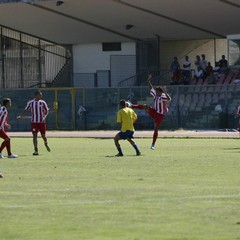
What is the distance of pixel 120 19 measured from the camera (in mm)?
55938

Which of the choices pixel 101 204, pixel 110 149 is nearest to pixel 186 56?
pixel 110 149

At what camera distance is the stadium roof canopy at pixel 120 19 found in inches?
2057

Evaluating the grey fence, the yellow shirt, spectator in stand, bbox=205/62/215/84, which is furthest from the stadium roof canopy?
the yellow shirt

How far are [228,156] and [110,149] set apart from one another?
645 centimetres

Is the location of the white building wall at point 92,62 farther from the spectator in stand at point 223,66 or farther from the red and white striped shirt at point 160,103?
the red and white striped shirt at point 160,103

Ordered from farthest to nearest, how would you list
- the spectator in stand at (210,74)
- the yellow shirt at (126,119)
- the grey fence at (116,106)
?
the spectator in stand at (210,74), the grey fence at (116,106), the yellow shirt at (126,119)

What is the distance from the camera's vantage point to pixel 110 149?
31859 mm

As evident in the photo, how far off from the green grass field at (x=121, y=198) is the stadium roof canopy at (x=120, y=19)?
2715cm

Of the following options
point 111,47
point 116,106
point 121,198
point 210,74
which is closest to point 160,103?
point 121,198

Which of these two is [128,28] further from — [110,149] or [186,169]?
[186,169]

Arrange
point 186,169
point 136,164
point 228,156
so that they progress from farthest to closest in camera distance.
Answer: point 228,156, point 136,164, point 186,169

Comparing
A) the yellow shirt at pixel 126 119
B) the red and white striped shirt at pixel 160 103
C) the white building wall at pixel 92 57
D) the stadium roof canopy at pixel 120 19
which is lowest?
the yellow shirt at pixel 126 119

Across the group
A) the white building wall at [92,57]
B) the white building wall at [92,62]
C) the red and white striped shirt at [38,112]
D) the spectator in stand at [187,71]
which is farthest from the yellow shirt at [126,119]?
the white building wall at [92,57]

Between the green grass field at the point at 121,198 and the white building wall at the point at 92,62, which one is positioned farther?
the white building wall at the point at 92,62
